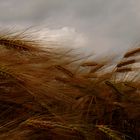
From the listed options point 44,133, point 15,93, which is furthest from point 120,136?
point 15,93

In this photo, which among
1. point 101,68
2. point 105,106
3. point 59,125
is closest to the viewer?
point 59,125

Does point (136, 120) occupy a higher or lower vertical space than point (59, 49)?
lower

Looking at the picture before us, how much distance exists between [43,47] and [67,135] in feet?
1.33

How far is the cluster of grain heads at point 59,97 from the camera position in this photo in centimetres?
185

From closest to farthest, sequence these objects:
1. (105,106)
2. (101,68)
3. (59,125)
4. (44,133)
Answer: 1. (59,125)
2. (44,133)
3. (105,106)
4. (101,68)

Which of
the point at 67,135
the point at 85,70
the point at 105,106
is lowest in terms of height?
the point at 67,135

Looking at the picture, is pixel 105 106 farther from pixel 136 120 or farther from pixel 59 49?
pixel 59 49

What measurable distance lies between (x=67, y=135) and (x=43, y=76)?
277mm

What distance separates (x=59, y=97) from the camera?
1952 mm

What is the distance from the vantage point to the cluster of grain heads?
1.85 meters

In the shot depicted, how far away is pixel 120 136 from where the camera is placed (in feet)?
6.66

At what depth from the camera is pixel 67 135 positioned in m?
1.91

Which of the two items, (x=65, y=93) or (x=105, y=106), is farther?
(x=105, y=106)

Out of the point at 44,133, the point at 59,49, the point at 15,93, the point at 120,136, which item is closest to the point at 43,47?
the point at 59,49
